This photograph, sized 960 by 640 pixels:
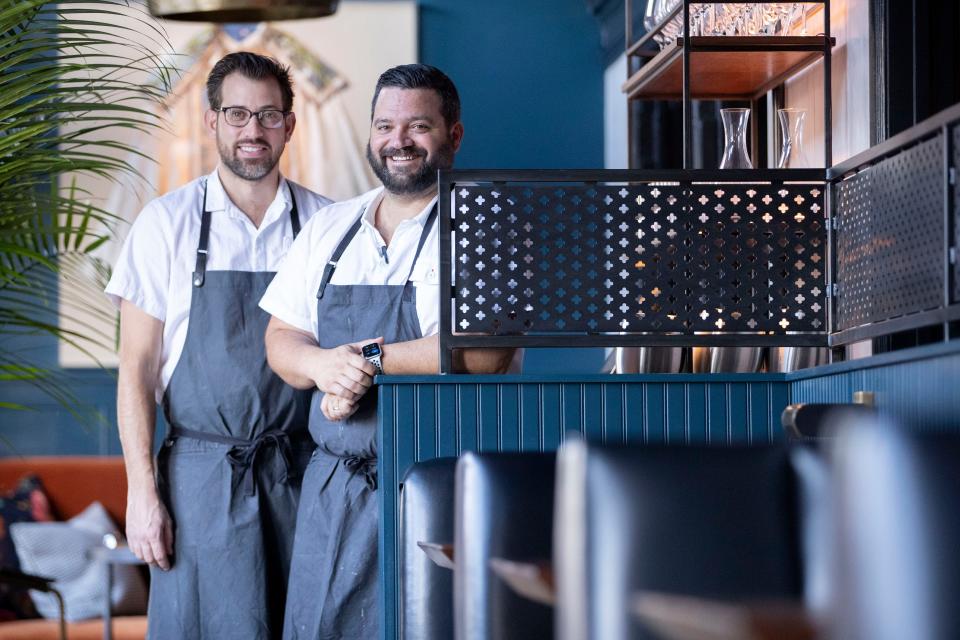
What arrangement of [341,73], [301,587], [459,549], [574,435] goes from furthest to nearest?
[341,73] → [301,587] → [574,435] → [459,549]

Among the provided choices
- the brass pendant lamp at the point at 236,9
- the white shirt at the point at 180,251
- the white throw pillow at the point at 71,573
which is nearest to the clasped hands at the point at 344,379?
the white shirt at the point at 180,251

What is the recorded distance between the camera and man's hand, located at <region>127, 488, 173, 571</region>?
2.83m

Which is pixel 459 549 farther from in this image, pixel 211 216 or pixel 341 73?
pixel 341 73

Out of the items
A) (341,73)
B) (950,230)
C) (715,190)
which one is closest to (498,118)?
(341,73)

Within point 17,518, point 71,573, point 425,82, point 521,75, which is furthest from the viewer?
point 521,75

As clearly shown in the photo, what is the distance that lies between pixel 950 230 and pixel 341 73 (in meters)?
4.07

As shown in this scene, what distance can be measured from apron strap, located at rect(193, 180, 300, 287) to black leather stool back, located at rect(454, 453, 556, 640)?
4.66 ft

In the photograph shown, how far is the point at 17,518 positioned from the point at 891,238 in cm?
373

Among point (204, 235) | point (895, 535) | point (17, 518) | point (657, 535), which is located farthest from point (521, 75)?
point (895, 535)

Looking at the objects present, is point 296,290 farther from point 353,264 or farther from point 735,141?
point 735,141

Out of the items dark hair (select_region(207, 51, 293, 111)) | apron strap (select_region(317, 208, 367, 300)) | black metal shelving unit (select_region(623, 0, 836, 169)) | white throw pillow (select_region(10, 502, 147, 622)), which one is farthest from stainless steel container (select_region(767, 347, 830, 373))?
white throw pillow (select_region(10, 502, 147, 622))

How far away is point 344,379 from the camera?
250cm

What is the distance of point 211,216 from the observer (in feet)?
9.77

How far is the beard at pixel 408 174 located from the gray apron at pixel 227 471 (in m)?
0.38
